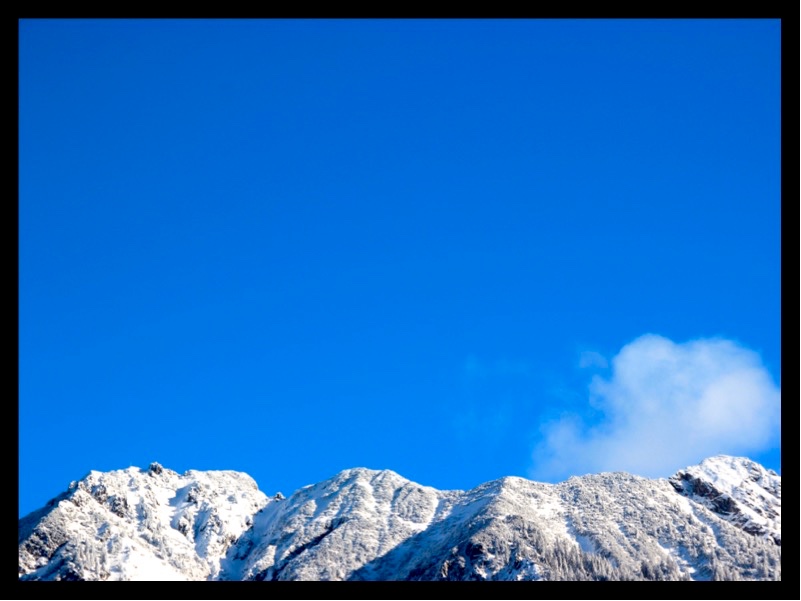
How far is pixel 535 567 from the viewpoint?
199 m

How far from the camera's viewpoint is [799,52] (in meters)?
43.4
